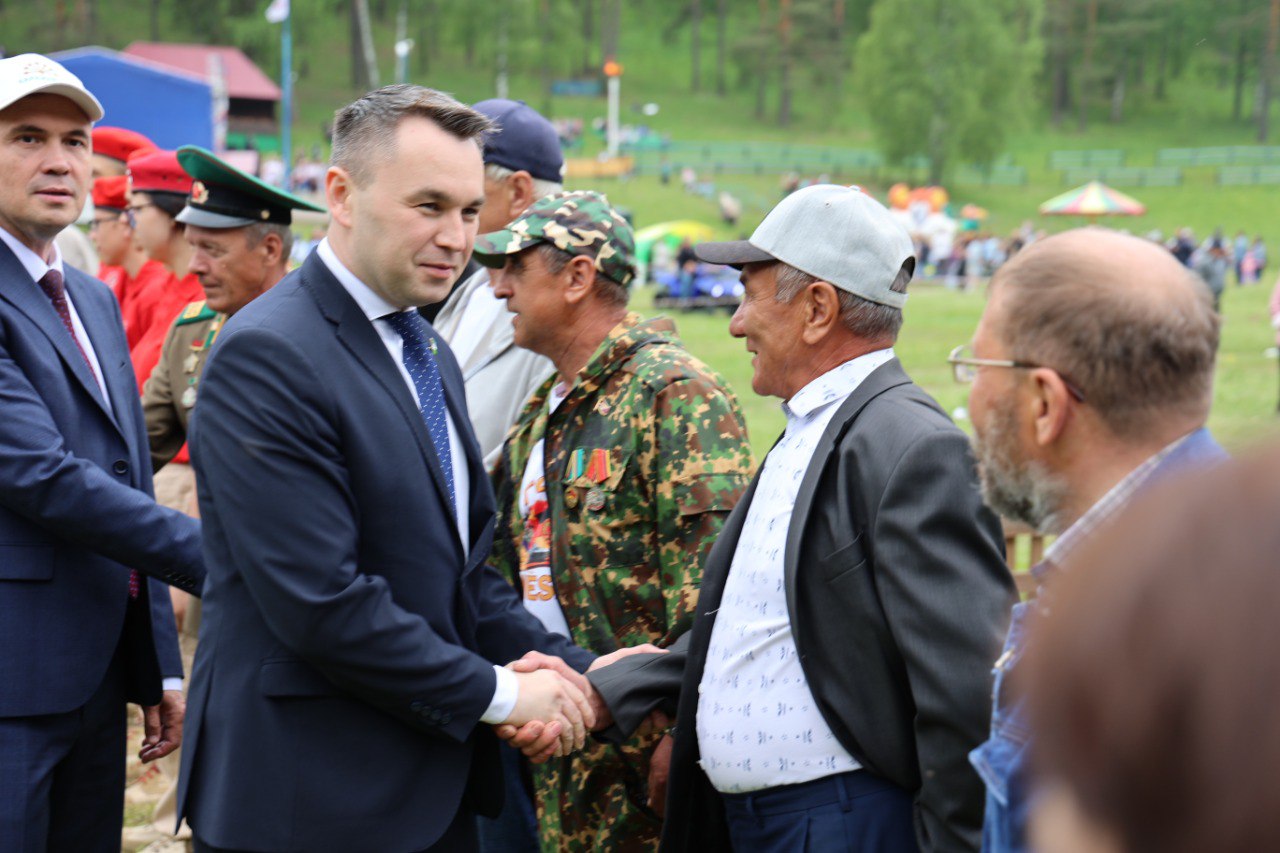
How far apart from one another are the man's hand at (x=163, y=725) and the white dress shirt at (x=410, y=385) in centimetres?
137

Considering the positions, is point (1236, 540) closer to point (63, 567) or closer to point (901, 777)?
point (901, 777)

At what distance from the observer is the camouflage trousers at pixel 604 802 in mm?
3383

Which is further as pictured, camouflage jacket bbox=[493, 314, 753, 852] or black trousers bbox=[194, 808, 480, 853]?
camouflage jacket bbox=[493, 314, 753, 852]

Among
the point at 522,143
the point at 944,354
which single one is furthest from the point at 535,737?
the point at 944,354

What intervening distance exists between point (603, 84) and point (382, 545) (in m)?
74.5

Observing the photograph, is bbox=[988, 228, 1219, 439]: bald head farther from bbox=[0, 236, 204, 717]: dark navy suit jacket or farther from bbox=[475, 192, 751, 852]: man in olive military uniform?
bbox=[0, 236, 204, 717]: dark navy suit jacket

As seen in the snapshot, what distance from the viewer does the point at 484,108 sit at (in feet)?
15.0

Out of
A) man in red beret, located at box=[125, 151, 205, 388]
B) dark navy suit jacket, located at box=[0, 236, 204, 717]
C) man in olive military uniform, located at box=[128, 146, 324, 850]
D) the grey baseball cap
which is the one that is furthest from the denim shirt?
man in red beret, located at box=[125, 151, 205, 388]

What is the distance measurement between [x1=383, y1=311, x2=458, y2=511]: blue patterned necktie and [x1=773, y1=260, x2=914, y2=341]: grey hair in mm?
826

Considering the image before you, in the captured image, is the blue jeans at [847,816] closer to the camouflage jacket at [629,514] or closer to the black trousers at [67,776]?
the camouflage jacket at [629,514]

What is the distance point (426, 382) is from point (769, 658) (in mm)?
976

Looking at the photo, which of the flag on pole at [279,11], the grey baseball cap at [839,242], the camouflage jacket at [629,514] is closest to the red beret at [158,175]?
the camouflage jacket at [629,514]

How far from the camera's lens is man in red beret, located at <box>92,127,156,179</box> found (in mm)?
6719

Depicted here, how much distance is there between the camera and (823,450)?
274cm
